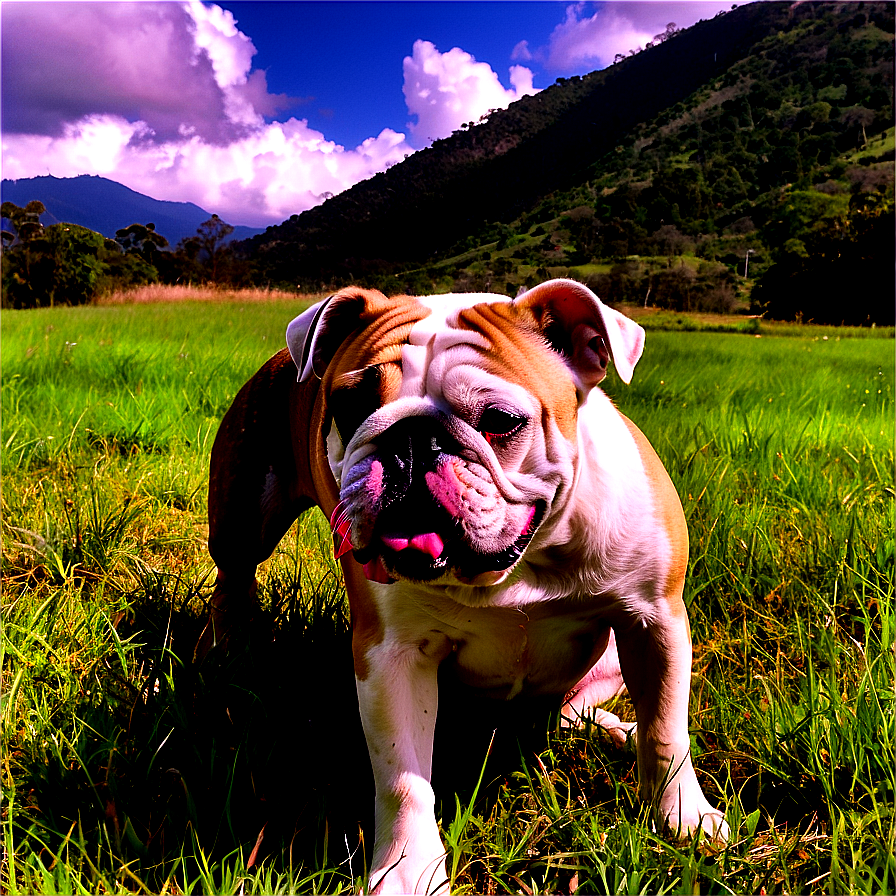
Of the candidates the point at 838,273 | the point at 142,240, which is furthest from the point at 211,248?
the point at 838,273

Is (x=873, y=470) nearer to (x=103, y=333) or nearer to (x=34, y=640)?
(x=34, y=640)

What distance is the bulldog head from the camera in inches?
52.5

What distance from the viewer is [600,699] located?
219 centimetres

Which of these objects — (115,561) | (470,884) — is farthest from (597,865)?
(115,561)

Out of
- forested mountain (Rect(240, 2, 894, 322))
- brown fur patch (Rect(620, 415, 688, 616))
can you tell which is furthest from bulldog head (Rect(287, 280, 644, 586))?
forested mountain (Rect(240, 2, 894, 322))

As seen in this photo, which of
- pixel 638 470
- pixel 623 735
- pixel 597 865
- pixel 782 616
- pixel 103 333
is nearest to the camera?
pixel 597 865

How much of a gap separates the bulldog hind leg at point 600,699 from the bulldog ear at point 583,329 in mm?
823

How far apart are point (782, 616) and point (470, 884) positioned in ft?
4.69

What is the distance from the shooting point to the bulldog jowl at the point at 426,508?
1.31m

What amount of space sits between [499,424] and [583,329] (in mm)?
370

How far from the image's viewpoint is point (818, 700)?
1.79 meters

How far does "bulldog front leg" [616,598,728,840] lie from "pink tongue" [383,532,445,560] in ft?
1.98

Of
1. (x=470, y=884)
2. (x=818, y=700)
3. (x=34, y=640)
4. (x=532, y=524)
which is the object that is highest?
(x=532, y=524)

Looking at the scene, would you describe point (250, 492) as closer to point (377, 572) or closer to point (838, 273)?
point (377, 572)
